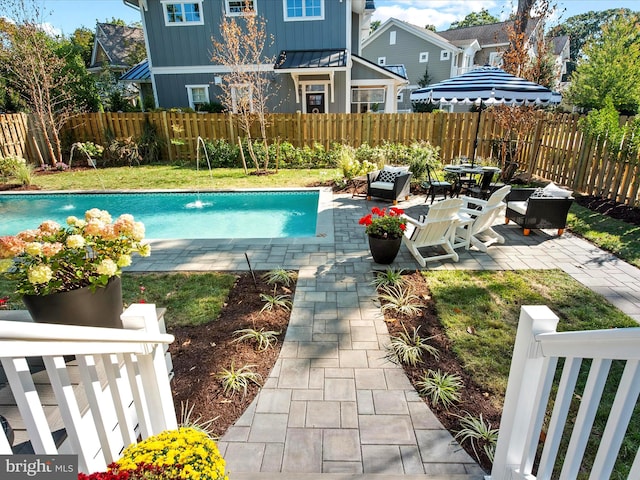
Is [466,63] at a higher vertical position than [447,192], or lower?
higher

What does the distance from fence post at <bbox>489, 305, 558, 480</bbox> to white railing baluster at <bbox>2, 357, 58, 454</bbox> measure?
1.74m

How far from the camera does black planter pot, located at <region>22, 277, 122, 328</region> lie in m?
2.15

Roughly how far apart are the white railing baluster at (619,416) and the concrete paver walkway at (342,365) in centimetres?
101

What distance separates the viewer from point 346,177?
9.03 metres

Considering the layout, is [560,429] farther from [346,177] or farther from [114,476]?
[346,177]

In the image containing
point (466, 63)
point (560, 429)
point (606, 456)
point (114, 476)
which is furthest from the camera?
point (466, 63)

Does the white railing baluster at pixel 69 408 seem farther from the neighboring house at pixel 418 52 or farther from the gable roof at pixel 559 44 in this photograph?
the gable roof at pixel 559 44

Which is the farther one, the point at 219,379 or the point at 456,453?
the point at 219,379

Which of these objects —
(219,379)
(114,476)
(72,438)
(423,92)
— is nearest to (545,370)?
(114,476)

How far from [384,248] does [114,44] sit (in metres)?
27.6

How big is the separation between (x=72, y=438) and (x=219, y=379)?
5.57 feet

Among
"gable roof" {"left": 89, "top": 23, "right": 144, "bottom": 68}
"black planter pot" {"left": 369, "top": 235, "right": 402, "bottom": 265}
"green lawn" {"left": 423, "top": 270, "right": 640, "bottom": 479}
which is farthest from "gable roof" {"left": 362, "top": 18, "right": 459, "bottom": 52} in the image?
"green lawn" {"left": 423, "top": 270, "right": 640, "bottom": 479}

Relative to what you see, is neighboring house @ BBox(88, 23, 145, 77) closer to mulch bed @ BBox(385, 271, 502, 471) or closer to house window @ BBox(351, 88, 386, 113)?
house window @ BBox(351, 88, 386, 113)

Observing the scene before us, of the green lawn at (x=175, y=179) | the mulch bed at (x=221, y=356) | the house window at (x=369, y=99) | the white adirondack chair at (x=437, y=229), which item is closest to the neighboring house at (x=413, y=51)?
the house window at (x=369, y=99)
